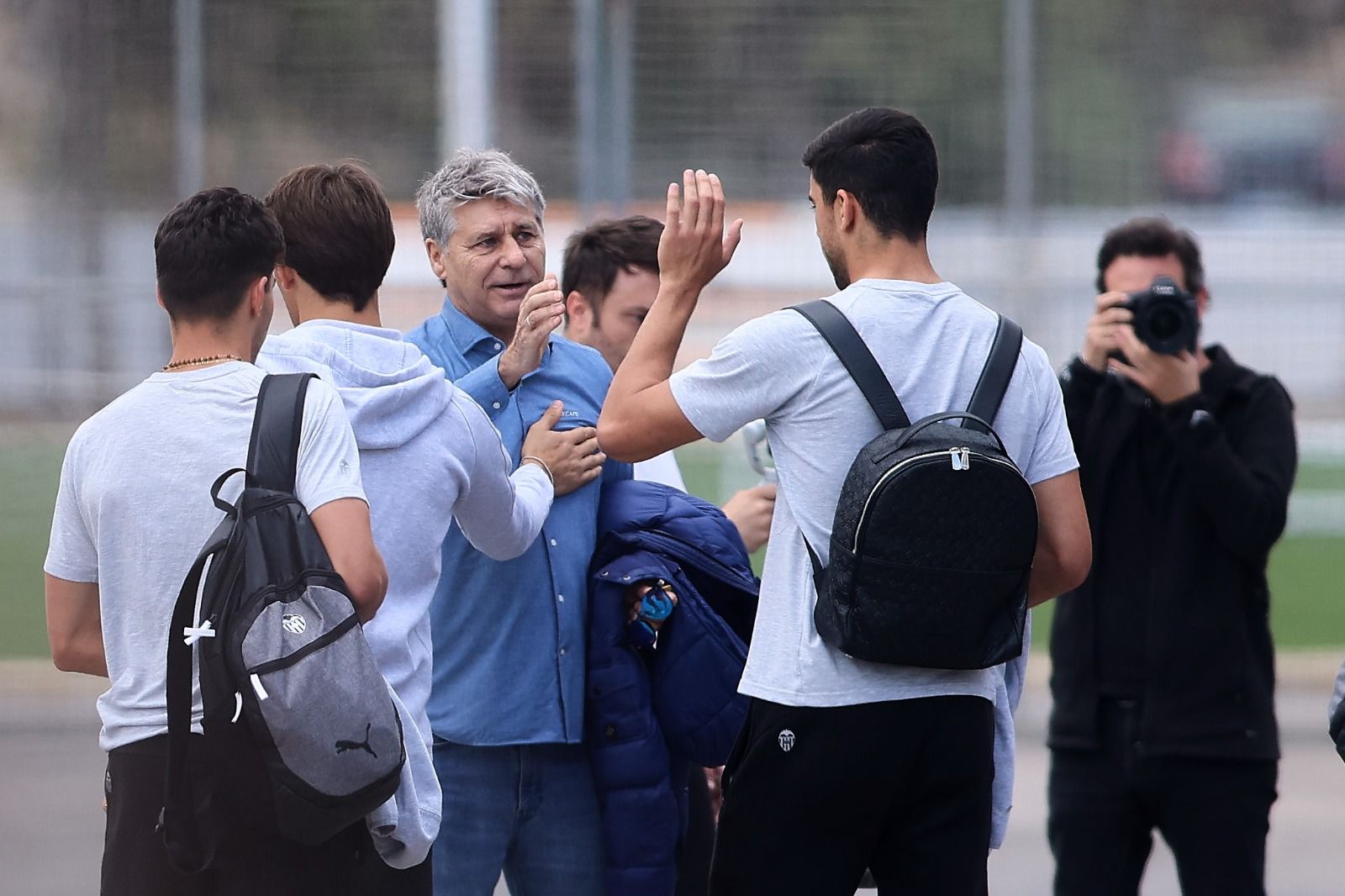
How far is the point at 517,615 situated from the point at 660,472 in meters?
0.59

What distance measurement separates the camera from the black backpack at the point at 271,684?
2186 millimetres

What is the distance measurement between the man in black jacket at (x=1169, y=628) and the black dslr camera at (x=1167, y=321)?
0.07 feet

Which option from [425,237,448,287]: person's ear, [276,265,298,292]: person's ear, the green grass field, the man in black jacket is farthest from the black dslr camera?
the green grass field

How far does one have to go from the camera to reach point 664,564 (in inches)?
118

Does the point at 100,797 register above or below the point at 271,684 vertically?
below

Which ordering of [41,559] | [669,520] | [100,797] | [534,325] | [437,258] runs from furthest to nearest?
[41,559]
[100,797]
[437,258]
[669,520]
[534,325]

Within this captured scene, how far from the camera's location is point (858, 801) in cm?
254

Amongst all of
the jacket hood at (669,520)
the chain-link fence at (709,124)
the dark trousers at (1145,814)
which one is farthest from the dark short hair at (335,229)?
the chain-link fence at (709,124)

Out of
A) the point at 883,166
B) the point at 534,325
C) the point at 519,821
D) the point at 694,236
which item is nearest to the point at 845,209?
the point at 883,166

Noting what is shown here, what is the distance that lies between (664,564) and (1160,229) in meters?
1.58

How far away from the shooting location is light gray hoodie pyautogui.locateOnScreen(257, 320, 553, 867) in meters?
2.55

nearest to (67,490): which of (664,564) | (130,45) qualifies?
(664,564)

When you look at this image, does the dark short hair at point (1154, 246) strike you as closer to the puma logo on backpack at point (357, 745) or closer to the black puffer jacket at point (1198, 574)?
the black puffer jacket at point (1198, 574)

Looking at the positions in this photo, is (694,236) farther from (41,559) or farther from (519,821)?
(41,559)
